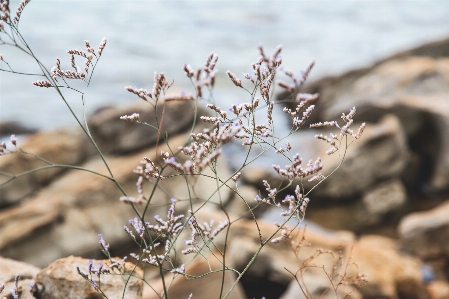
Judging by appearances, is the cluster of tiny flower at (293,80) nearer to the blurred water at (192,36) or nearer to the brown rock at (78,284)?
the brown rock at (78,284)

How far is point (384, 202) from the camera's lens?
29.2ft

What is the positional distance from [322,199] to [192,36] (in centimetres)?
1260

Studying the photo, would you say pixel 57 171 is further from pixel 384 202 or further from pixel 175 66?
pixel 175 66

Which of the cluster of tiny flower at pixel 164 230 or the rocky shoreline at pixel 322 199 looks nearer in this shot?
the cluster of tiny flower at pixel 164 230

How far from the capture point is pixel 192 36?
1933 cm

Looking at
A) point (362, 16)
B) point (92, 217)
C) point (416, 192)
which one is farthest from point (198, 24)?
point (92, 217)

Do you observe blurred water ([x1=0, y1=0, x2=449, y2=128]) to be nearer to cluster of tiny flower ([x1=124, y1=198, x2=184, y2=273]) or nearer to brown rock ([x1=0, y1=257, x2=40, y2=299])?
brown rock ([x1=0, y1=257, x2=40, y2=299])

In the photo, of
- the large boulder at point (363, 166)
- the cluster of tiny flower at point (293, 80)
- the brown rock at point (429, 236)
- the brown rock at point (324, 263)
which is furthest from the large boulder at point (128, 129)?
the cluster of tiny flower at point (293, 80)

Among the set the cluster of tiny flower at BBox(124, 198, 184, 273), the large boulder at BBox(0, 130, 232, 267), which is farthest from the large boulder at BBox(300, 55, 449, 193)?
the cluster of tiny flower at BBox(124, 198, 184, 273)

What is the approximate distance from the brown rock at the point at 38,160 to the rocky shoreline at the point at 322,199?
0.06 feet

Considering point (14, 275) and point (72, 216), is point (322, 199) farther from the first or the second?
point (14, 275)

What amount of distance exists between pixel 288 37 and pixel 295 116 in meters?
19.7

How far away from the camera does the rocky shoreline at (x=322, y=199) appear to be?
4934 mm

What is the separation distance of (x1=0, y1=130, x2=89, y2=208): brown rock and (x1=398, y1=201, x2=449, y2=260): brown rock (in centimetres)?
587
